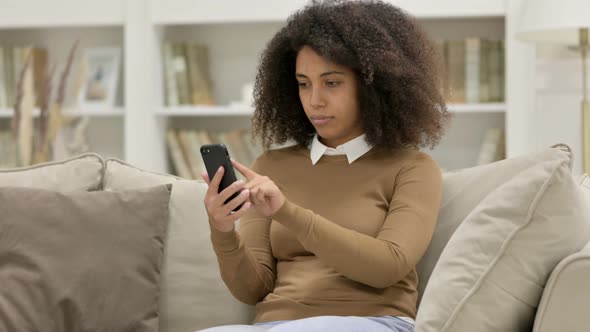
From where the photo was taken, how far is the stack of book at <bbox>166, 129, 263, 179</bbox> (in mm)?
3656

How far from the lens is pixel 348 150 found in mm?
1842

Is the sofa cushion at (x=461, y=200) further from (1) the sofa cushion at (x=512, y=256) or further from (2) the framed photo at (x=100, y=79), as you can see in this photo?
(2) the framed photo at (x=100, y=79)

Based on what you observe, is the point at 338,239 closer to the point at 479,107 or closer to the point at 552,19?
the point at 552,19

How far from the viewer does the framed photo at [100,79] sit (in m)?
3.70

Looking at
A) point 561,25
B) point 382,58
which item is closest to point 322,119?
point 382,58

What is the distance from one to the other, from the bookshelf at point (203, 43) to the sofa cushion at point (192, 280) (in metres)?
1.52

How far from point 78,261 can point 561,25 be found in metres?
1.81

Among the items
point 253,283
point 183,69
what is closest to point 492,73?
point 183,69

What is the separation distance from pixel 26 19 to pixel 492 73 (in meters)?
1.90

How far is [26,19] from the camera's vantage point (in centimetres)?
361

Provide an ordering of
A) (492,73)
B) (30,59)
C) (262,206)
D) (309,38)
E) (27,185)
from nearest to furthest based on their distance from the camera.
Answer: (262,206) → (309,38) → (27,185) → (492,73) → (30,59)

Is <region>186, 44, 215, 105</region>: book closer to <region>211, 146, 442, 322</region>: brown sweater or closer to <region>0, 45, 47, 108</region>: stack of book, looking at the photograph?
<region>0, 45, 47, 108</region>: stack of book

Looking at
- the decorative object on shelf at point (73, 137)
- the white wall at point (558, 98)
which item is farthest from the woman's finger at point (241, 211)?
the decorative object on shelf at point (73, 137)

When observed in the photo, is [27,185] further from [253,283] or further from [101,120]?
[101,120]
